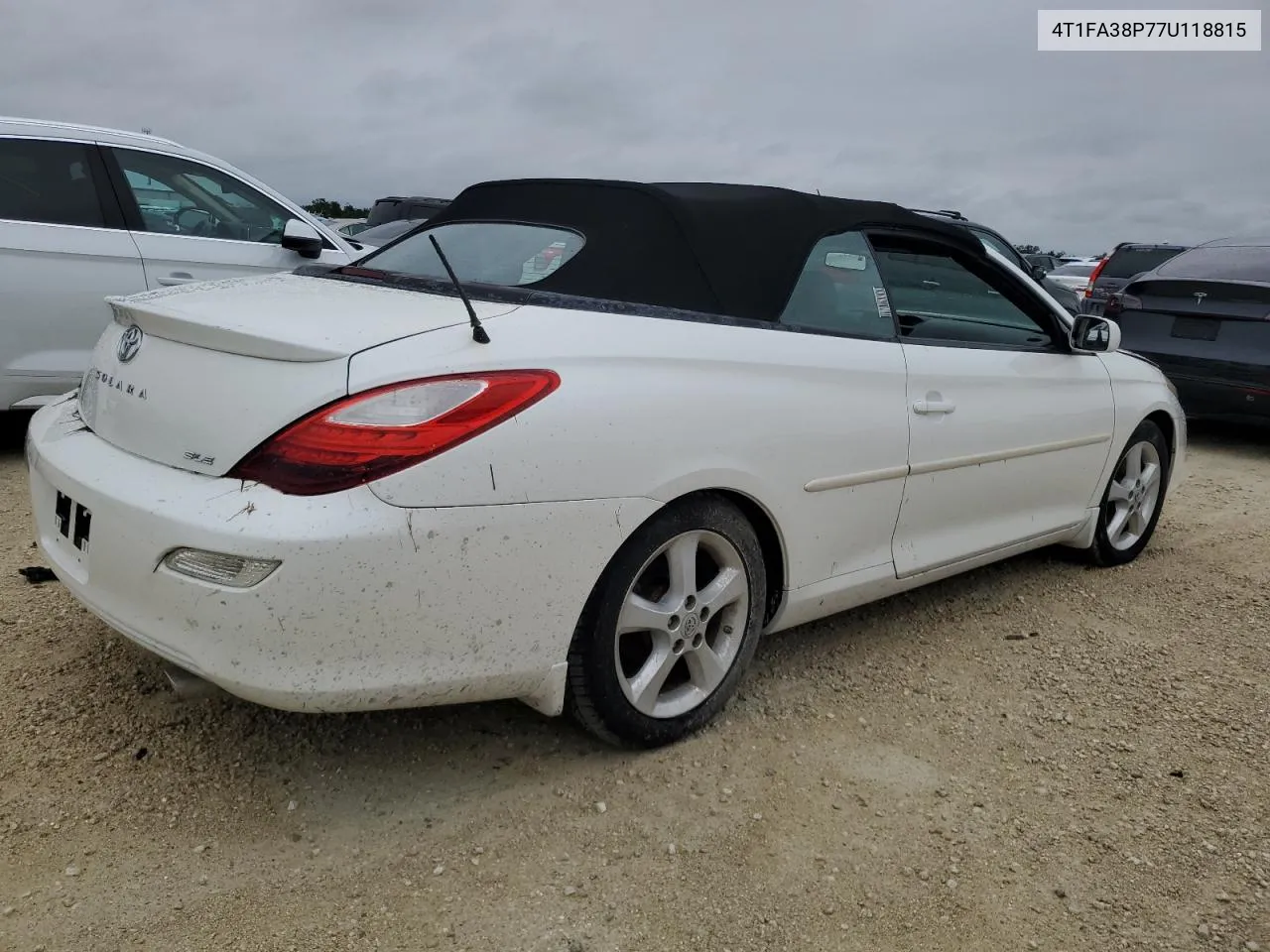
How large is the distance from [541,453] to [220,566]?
67 centimetres

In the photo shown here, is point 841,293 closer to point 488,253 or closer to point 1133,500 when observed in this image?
point 488,253

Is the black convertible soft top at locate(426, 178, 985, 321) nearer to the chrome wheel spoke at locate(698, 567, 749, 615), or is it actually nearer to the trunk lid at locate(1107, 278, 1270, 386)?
the chrome wheel spoke at locate(698, 567, 749, 615)

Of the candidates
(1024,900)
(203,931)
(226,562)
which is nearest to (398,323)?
(226,562)

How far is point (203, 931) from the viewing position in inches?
78.1

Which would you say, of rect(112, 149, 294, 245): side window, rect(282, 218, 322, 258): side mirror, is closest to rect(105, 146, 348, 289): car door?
rect(112, 149, 294, 245): side window

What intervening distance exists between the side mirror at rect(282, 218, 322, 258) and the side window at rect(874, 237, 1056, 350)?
325 cm

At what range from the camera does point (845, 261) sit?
3158 millimetres

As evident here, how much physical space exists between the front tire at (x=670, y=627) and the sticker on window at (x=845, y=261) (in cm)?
89

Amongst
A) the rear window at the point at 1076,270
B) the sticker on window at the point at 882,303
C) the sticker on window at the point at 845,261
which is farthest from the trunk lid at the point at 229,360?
the rear window at the point at 1076,270

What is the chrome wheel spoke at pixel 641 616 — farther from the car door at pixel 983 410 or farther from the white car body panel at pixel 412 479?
the car door at pixel 983 410

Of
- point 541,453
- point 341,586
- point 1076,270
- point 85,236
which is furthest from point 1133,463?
point 1076,270

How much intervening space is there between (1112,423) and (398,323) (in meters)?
3.06

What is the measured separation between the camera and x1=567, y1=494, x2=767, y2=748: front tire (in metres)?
2.42

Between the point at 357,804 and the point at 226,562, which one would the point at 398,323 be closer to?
the point at 226,562
